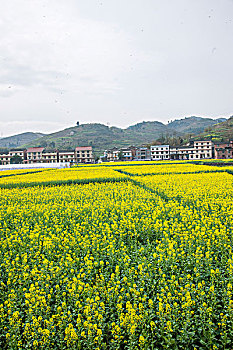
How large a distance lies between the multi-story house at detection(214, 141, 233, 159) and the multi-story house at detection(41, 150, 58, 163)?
56.5 m

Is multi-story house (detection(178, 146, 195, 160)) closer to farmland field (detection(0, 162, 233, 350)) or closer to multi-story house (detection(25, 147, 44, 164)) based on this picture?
multi-story house (detection(25, 147, 44, 164))

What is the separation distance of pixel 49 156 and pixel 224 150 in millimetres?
61261

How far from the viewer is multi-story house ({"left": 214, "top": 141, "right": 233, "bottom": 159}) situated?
86750 mm

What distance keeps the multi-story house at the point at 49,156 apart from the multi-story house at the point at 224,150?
56.5 meters

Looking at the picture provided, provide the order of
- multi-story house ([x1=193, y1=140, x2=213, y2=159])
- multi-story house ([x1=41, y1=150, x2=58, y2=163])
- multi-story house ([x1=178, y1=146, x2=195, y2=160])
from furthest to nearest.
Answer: multi-story house ([x1=178, y1=146, x2=195, y2=160])
multi-story house ([x1=41, y1=150, x2=58, y2=163])
multi-story house ([x1=193, y1=140, x2=213, y2=159])

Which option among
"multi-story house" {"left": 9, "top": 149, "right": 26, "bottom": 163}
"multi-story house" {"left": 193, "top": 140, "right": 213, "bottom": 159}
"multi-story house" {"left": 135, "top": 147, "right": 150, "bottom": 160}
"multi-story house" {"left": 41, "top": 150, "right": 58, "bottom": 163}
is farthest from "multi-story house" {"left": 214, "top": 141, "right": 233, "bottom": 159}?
"multi-story house" {"left": 9, "top": 149, "right": 26, "bottom": 163}

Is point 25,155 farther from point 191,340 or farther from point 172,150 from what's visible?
point 191,340

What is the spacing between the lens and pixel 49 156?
323 feet

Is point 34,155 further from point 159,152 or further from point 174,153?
point 174,153

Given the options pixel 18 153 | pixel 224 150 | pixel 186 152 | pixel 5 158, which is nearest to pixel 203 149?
pixel 186 152

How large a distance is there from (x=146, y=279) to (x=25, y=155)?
101168 millimetres

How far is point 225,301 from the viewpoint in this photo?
14.4ft

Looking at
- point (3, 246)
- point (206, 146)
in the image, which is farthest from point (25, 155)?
point (3, 246)

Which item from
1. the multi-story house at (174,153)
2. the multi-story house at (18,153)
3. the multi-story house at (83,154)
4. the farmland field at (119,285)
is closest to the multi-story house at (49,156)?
the multi-story house at (18,153)
